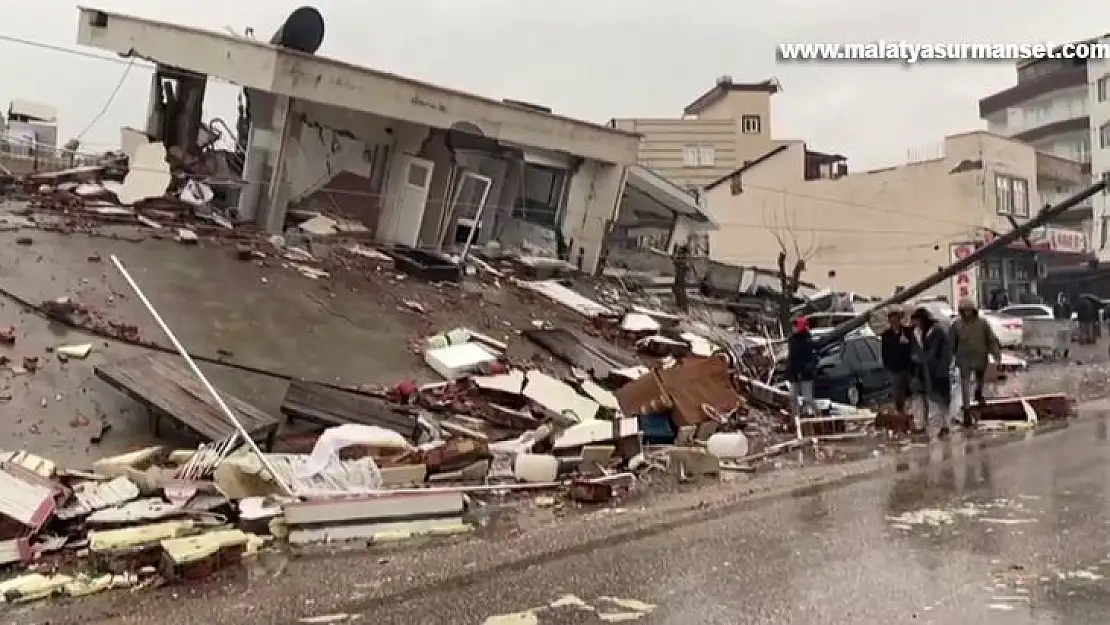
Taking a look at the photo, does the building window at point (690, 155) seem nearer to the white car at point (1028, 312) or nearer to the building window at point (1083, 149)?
the white car at point (1028, 312)

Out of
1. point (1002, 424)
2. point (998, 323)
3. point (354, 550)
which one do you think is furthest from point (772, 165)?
point (354, 550)

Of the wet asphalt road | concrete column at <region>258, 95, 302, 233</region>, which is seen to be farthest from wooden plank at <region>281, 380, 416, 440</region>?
concrete column at <region>258, 95, 302, 233</region>

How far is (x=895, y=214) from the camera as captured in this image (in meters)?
39.5

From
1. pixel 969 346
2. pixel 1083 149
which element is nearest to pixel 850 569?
pixel 969 346

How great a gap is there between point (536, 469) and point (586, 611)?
4231mm

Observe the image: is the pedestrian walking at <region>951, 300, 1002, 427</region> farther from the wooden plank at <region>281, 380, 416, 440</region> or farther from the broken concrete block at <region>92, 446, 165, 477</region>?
the broken concrete block at <region>92, 446, 165, 477</region>

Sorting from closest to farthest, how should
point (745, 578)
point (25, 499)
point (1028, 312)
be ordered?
point (745, 578)
point (25, 499)
point (1028, 312)

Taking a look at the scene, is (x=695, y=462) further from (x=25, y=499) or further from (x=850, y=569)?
(x=25, y=499)

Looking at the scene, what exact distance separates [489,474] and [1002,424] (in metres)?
8.15

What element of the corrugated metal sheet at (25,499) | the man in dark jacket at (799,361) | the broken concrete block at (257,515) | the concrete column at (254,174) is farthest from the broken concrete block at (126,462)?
the concrete column at (254,174)

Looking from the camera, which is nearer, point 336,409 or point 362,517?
point 362,517

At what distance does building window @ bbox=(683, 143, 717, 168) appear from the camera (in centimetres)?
4753

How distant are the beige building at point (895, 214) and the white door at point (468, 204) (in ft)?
59.3

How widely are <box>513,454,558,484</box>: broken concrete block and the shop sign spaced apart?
88.7ft
